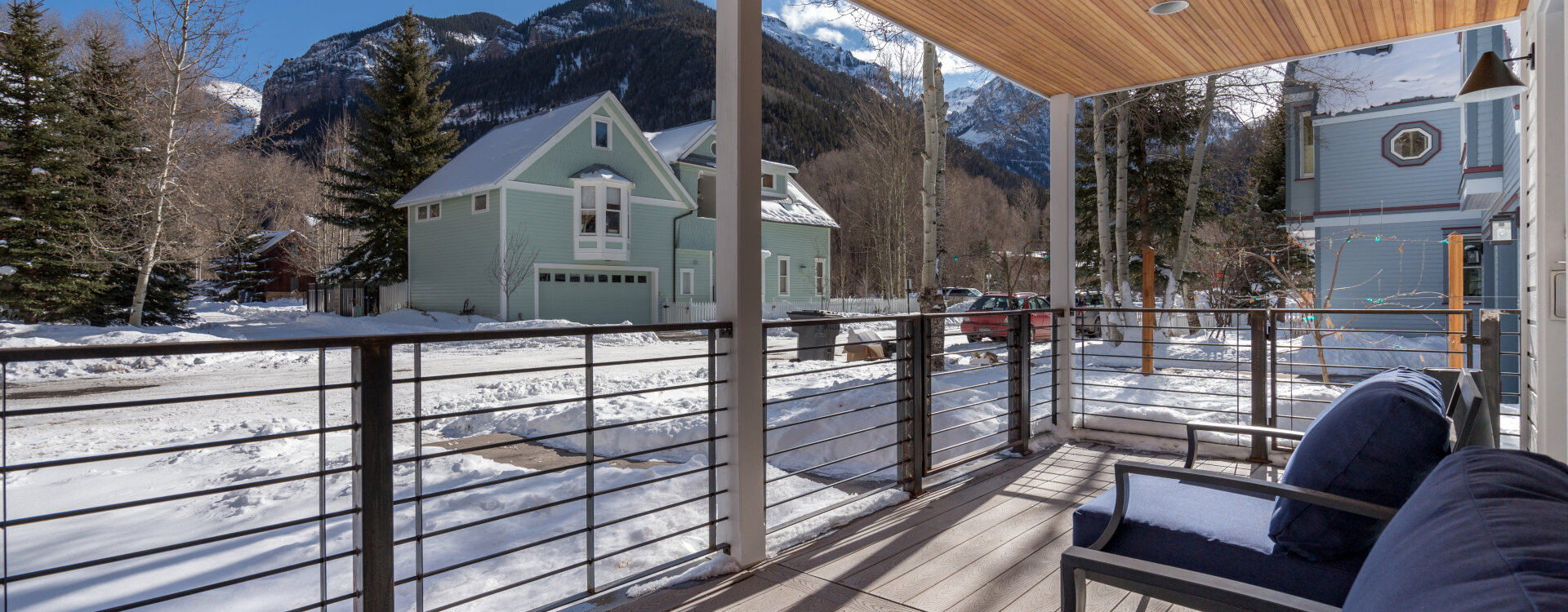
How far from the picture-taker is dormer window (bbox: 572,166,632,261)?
17062mm

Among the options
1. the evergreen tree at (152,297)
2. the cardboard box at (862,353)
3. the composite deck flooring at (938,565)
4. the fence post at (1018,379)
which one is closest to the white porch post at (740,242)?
the composite deck flooring at (938,565)

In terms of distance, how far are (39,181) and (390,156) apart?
23.7ft

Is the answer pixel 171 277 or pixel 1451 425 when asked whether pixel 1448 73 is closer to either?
pixel 1451 425

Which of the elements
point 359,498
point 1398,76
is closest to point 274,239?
point 359,498

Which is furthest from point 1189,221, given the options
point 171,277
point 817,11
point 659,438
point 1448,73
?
point 171,277

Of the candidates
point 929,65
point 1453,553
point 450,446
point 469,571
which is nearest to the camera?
point 1453,553

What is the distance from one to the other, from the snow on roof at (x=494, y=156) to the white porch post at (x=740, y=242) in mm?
14848

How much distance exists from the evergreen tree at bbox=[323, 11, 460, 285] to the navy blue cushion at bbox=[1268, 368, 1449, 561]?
2115 centimetres

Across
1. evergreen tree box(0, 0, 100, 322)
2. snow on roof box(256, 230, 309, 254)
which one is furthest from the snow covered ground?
snow on roof box(256, 230, 309, 254)

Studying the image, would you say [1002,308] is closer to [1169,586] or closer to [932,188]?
[932,188]

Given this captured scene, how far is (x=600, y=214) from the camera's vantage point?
17141 mm

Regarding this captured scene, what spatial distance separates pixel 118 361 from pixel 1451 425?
13.0m

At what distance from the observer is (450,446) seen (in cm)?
561

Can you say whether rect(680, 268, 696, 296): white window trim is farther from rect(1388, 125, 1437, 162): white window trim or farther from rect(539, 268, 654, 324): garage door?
rect(1388, 125, 1437, 162): white window trim
